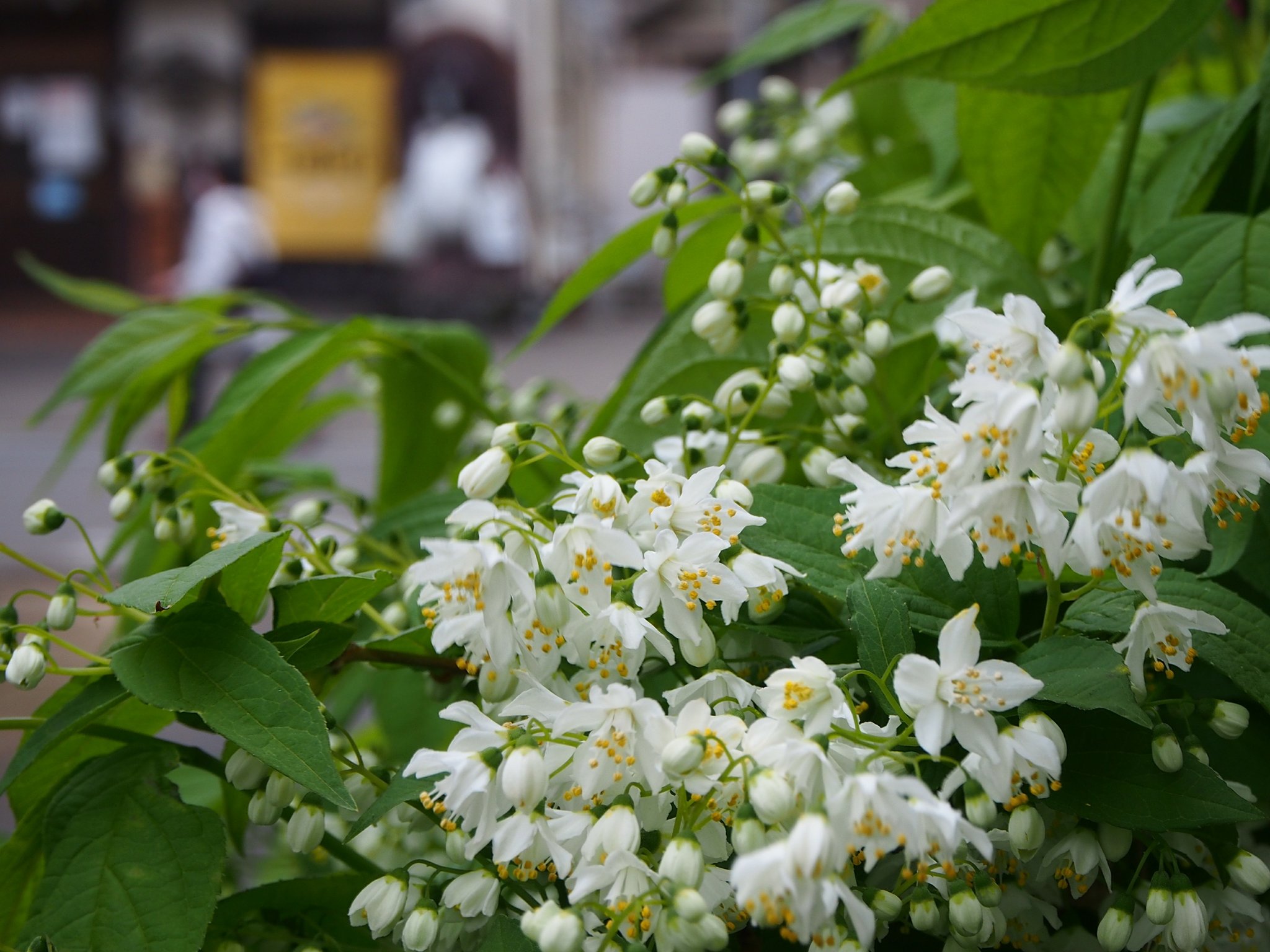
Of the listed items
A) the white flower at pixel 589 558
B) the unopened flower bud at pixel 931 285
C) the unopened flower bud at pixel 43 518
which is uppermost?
the unopened flower bud at pixel 931 285

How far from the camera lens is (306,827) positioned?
0.69 meters

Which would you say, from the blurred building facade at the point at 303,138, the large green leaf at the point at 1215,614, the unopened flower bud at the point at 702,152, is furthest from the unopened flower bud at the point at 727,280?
the blurred building facade at the point at 303,138

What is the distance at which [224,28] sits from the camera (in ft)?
44.5

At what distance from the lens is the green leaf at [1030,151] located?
95 centimetres

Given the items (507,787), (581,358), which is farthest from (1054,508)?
(581,358)

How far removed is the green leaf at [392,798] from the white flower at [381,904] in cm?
4

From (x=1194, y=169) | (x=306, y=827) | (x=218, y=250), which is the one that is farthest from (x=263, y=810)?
(x=218, y=250)

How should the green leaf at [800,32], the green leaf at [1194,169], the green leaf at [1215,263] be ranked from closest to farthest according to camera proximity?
the green leaf at [1215,263], the green leaf at [1194,169], the green leaf at [800,32]

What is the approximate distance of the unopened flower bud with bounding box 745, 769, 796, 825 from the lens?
1.70 ft

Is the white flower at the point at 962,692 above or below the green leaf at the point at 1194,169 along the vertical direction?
below

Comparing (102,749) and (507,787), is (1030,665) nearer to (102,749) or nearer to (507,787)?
(507,787)

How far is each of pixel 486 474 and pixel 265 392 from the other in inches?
14.7

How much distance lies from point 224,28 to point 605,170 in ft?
18.4

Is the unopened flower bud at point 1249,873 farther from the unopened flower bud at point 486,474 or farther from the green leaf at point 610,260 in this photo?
the green leaf at point 610,260
